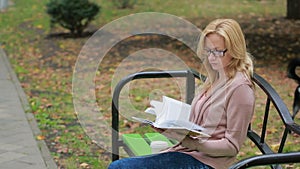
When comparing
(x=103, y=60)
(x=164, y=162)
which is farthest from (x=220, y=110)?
(x=103, y=60)

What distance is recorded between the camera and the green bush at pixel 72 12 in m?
12.4

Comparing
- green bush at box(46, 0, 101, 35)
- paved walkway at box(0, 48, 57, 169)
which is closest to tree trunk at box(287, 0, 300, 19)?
green bush at box(46, 0, 101, 35)

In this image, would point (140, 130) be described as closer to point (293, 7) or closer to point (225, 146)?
point (225, 146)

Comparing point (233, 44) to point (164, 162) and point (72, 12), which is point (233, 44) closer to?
point (164, 162)

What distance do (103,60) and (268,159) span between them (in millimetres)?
8066

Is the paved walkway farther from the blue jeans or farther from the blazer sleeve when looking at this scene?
the blazer sleeve

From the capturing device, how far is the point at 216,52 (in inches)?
119

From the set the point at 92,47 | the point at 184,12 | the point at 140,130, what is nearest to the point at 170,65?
the point at 92,47

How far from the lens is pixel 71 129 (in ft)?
19.7

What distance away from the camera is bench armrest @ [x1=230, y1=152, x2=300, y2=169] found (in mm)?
2295

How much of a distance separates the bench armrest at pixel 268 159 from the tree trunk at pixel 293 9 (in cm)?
1191

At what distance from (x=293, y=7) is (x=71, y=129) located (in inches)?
368

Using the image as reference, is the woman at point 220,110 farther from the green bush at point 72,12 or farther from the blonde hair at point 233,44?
the green bush at point 72,12

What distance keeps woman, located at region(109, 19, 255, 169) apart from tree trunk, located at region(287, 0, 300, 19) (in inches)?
440
